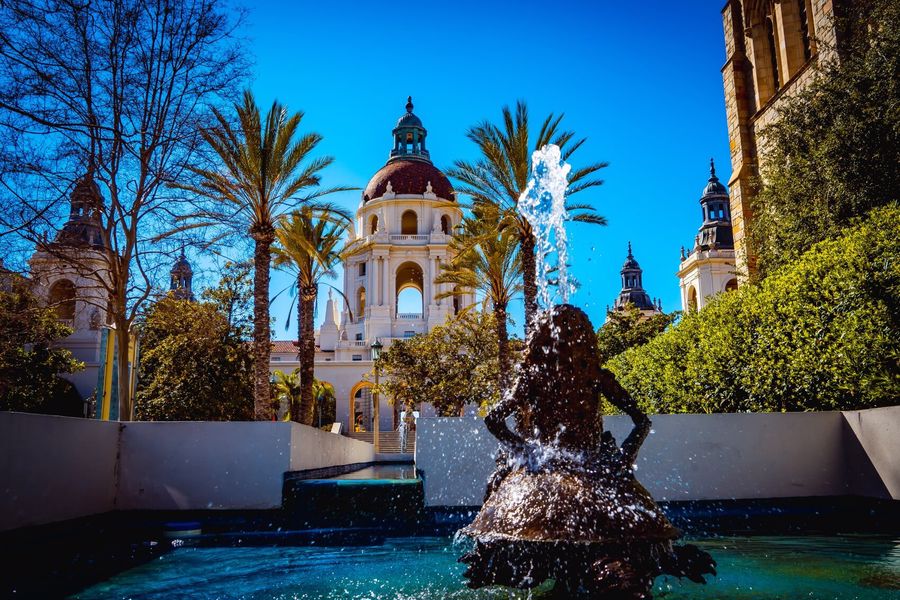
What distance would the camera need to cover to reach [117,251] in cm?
1504

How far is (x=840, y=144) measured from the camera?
49.3 ft

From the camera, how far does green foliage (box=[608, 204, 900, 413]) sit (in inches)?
352

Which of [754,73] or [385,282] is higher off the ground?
[754,73]

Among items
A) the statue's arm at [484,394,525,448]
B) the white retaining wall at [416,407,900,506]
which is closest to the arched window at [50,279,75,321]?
the white retaining wall at [416,407,900,506]

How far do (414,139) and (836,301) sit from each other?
5836 cm

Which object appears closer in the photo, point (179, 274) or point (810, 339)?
point (810, 339)

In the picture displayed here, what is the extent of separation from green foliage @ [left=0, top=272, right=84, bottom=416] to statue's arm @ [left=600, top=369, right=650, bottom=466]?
13224 millimetres

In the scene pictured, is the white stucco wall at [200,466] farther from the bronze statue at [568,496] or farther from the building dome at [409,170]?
the building dome at [409,170]

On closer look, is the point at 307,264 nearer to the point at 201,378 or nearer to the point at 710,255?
the point at 201,378

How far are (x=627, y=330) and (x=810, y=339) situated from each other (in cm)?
3046

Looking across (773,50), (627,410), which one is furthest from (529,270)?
(627,410)

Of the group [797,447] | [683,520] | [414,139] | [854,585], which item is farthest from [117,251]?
[414,139]

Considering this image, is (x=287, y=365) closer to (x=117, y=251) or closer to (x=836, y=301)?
(x=117, y=251)

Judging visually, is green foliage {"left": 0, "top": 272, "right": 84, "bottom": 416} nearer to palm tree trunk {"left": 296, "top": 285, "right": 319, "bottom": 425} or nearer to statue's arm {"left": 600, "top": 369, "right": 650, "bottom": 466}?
palm tree trunk {"left": 296, "top": 285, "right": 319, "bottom": 425}
